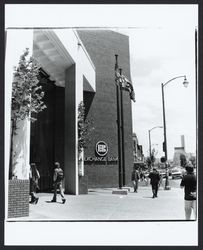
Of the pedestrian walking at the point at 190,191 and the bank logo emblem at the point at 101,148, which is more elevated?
the bank logo emblem at the point at 101,148

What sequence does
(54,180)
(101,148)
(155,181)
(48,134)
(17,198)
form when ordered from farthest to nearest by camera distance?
(101,148) < (48,134) < (155,181) < (54,180) < (17,198)

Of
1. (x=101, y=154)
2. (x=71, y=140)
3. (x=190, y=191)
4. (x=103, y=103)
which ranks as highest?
(x=103, y=103)

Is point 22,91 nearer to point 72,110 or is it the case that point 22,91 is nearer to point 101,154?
point 72,110

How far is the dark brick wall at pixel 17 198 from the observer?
30.8ft

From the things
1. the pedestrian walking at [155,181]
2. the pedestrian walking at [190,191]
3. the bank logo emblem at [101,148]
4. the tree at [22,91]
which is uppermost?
the tree at [22,91]

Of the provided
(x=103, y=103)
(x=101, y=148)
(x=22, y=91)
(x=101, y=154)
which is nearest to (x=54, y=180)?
(x=22, y=91)

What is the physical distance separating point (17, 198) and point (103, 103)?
16711mm

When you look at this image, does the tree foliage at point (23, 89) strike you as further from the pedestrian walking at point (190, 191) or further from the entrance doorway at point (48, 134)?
the entrance doorway at point (48, 134)

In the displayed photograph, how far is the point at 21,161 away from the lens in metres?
10.3

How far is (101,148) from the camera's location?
24547 millimetres

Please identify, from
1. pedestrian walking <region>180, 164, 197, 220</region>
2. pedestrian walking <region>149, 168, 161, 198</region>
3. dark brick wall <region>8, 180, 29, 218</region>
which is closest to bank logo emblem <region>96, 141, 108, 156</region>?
pedestrian walking <region>149, 168, 161, 198</region>

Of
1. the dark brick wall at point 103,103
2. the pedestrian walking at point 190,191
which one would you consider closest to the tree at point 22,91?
the pedestrian walking at point 190,191

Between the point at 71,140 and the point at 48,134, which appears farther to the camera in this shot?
the point at 48,134

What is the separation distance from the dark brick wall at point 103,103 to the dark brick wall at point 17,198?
1417 centimetres
